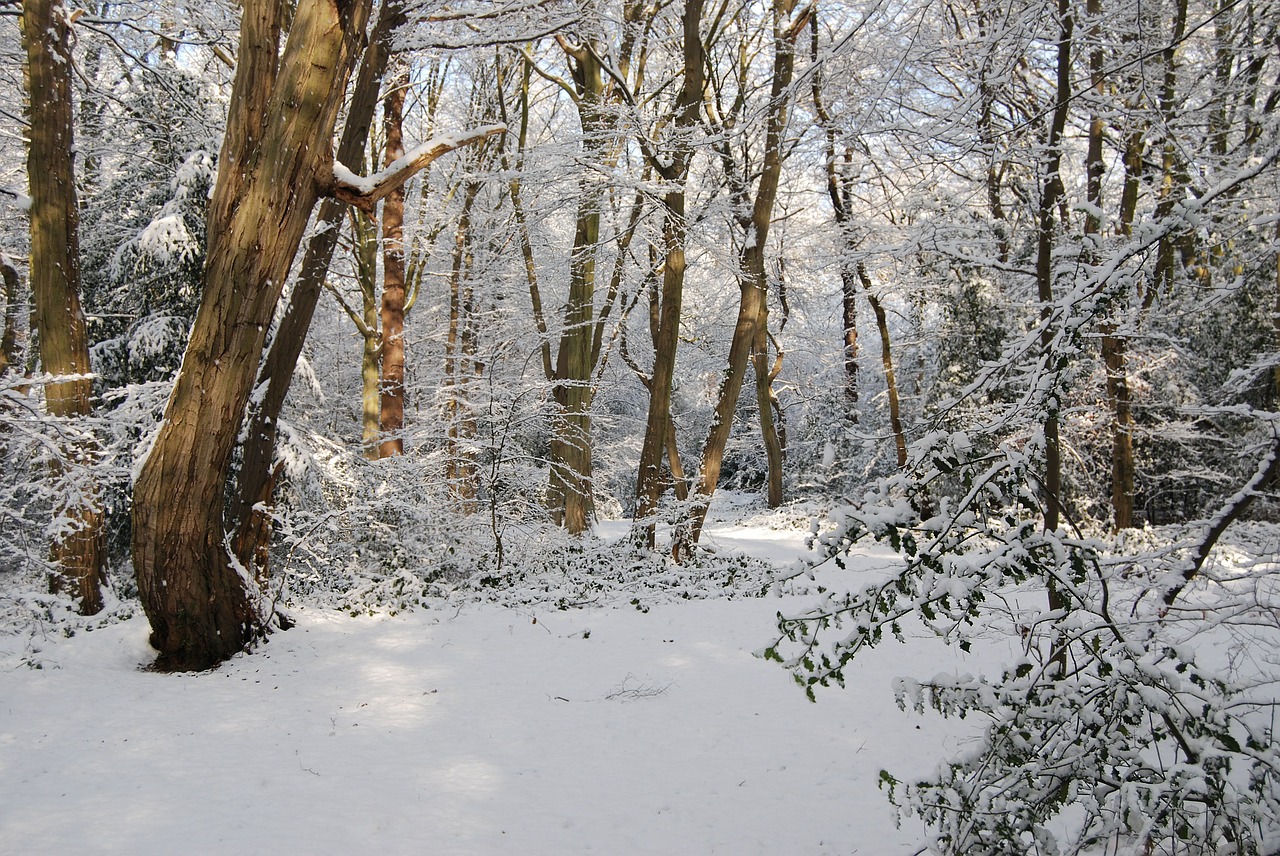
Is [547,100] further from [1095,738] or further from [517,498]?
[1095,738]

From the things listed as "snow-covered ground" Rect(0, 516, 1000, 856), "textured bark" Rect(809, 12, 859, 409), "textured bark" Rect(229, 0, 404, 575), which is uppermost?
"textured bark" Rect(809, 12, 859, 409)

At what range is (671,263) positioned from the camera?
30.4 feet

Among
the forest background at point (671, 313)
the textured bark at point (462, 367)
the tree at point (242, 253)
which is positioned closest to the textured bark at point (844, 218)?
the forest background at point (671, 313)

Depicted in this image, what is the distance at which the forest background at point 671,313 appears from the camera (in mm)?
2197

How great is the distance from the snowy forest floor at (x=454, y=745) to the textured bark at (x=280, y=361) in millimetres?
940

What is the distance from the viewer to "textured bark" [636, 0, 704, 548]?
8.80 meters

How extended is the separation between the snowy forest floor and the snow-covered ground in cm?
1

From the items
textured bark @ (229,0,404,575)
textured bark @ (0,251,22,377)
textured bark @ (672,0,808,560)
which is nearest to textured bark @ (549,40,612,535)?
textured bark @ (672,0,808,560)

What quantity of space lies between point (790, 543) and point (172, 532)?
9.55m

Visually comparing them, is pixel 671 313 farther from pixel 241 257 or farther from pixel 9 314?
pixel 9 314

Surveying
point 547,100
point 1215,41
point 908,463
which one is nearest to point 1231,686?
point 908,463

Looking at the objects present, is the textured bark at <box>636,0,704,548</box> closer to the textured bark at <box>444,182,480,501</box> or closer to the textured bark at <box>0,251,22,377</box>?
the textured bark at <box>444,182,480,501</box>

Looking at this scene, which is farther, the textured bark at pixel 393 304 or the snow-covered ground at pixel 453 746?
the textured bark at pixel 393 304

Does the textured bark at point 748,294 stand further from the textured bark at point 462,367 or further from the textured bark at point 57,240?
the textured bark at point 57,240
